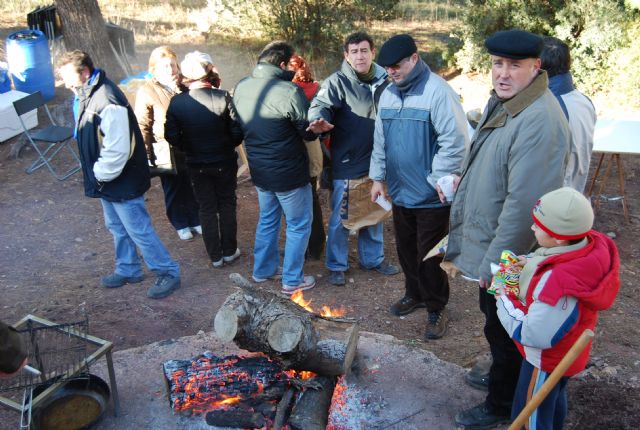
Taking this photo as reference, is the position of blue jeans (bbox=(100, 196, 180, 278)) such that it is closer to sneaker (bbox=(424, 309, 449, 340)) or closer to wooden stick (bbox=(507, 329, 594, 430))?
sneaker (bbox=(424, 309, 449, 340))

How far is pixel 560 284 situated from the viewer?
2.64m

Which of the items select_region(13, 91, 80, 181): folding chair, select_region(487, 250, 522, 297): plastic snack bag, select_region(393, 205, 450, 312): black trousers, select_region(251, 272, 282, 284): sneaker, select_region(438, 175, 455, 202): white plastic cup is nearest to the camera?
select_region(487, 250, 522, 297): plastic snack bag

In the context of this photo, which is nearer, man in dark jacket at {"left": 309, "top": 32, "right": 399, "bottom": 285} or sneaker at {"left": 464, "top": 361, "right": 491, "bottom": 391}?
sneaker at {"left": 464, "top": 361, "right": 491, "bottom": 391}

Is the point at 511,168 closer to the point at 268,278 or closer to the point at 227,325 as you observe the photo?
the point at 227,325

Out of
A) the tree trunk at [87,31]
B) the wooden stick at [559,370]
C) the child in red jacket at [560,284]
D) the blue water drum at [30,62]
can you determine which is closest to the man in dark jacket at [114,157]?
the child in red jacket at [560,284]

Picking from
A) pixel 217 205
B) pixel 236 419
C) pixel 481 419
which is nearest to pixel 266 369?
pixel 236 419

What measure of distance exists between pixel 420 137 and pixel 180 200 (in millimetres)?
3244


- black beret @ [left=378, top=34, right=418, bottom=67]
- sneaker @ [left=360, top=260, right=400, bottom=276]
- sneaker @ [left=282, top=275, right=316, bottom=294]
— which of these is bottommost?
sneaker @ [left=360, top=260, right=400, bottom=276]

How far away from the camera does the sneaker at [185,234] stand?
666cm

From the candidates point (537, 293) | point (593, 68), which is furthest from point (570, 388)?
point (593, 68)

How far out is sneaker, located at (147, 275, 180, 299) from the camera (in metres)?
5.44

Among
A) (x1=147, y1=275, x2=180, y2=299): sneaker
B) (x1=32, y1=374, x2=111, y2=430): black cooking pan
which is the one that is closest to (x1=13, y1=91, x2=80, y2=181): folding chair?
(x1=147, y1=275, x2=180, y2=299): sneaker

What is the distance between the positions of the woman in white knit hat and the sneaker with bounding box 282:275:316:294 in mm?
901

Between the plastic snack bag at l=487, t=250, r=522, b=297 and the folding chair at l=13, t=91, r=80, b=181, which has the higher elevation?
the plastic snack bag at l=487, t=250, r=522, b=297
